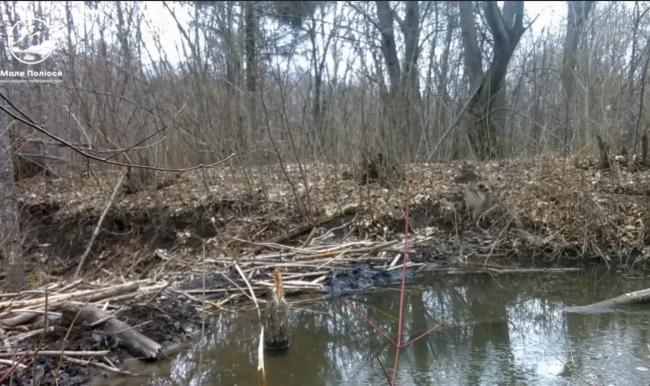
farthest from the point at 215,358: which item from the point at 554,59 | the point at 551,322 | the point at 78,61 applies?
the point at 554,59

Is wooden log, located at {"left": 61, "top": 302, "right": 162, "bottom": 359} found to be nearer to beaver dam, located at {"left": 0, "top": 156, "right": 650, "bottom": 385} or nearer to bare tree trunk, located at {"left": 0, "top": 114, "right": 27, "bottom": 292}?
beaver dam, located at {"left": 0, "top": 156, "right": 650, "bottom": 385}

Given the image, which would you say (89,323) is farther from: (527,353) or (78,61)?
(78,61)

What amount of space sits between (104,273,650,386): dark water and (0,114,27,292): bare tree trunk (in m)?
2.35

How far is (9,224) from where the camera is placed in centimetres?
577

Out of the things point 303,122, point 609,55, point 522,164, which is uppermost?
point 609,55

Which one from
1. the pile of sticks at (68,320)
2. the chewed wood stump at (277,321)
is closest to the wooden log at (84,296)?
the pile of sticks at (68,320)

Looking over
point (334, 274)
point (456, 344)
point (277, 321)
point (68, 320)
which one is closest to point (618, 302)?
point (456, 344)

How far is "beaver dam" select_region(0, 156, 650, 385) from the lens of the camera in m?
4.39

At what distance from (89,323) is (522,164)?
6.50 m

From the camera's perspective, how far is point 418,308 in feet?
19.7

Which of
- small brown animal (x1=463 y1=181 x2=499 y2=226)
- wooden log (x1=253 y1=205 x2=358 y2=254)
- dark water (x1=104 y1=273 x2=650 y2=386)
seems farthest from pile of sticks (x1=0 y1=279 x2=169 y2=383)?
small brown animal (x1=463 y1=181 x2=499 y2=226)

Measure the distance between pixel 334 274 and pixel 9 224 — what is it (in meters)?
3.80

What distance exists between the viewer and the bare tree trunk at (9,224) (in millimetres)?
5535

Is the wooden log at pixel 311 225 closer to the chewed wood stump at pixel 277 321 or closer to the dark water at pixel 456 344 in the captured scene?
the dark water at pixel 456 344
